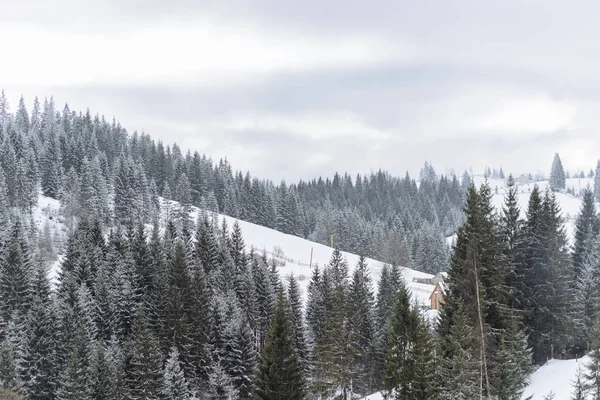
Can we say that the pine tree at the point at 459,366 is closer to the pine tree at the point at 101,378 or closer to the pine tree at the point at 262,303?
the pine tree at the point at 101,378

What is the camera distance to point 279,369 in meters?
34.2

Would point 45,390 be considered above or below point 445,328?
below

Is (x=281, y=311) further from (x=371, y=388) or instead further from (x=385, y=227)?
(x=385, y=227)

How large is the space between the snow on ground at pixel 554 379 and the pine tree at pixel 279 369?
14549mm

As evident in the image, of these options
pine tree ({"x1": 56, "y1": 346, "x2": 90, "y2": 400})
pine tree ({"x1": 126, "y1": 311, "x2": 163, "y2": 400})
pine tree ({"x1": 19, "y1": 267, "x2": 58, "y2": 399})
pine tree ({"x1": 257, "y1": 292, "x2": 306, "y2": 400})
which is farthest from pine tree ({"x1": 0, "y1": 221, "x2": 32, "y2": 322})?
pine tree ({"x1": 257, "y1": 292, "x2": 306, "y2": 400})

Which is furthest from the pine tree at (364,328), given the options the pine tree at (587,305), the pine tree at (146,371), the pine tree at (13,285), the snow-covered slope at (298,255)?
the pine tree at (13,285)

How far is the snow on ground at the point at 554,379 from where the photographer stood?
3253 cm

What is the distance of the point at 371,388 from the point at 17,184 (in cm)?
7668

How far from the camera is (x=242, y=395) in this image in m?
47.2

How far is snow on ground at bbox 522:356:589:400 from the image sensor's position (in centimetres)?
3253

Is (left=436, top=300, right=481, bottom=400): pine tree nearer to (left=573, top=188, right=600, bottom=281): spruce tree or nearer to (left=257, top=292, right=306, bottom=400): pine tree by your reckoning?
(left=257, top=292, right=306, bottom=400): pine tree

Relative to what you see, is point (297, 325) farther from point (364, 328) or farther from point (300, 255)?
point (300, 255)

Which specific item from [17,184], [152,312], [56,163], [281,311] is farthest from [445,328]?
[56,163]

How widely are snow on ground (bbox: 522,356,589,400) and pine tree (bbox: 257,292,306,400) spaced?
14549 mm
